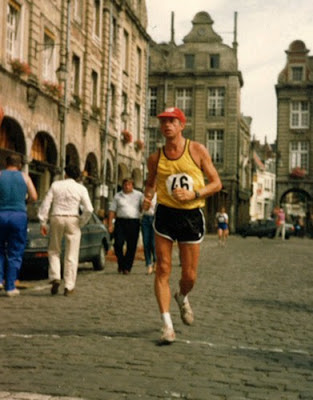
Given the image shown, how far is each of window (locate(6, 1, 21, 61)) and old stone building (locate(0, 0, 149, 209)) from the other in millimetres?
30

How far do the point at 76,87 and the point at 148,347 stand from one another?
24250 millimetres

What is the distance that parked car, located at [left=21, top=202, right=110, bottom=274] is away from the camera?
12.0 meters

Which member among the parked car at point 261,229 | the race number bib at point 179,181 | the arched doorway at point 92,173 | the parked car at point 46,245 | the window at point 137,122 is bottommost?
the parked car at point 261,229

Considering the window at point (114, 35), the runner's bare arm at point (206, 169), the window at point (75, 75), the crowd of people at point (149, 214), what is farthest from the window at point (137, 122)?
the runner's bare arm at point (206, 169)

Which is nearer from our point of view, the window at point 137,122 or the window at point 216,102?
the window at point 137,122

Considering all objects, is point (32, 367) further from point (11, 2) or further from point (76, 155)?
point (76, 155)

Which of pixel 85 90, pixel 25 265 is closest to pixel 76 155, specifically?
pixel 85 90

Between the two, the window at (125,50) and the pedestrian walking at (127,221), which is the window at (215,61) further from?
the pedestrian walking at (127,221)

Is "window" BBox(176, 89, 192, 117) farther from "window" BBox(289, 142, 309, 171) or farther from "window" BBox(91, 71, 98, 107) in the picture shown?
"window" BBox(91, 71, 98, 107)

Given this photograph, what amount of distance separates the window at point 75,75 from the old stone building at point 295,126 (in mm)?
33653

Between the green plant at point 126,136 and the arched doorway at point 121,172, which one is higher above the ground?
the green plant at point 126,136

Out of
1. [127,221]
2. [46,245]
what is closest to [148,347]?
[46,245]

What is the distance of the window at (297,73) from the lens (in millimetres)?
62969

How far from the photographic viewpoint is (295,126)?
2461 inches
